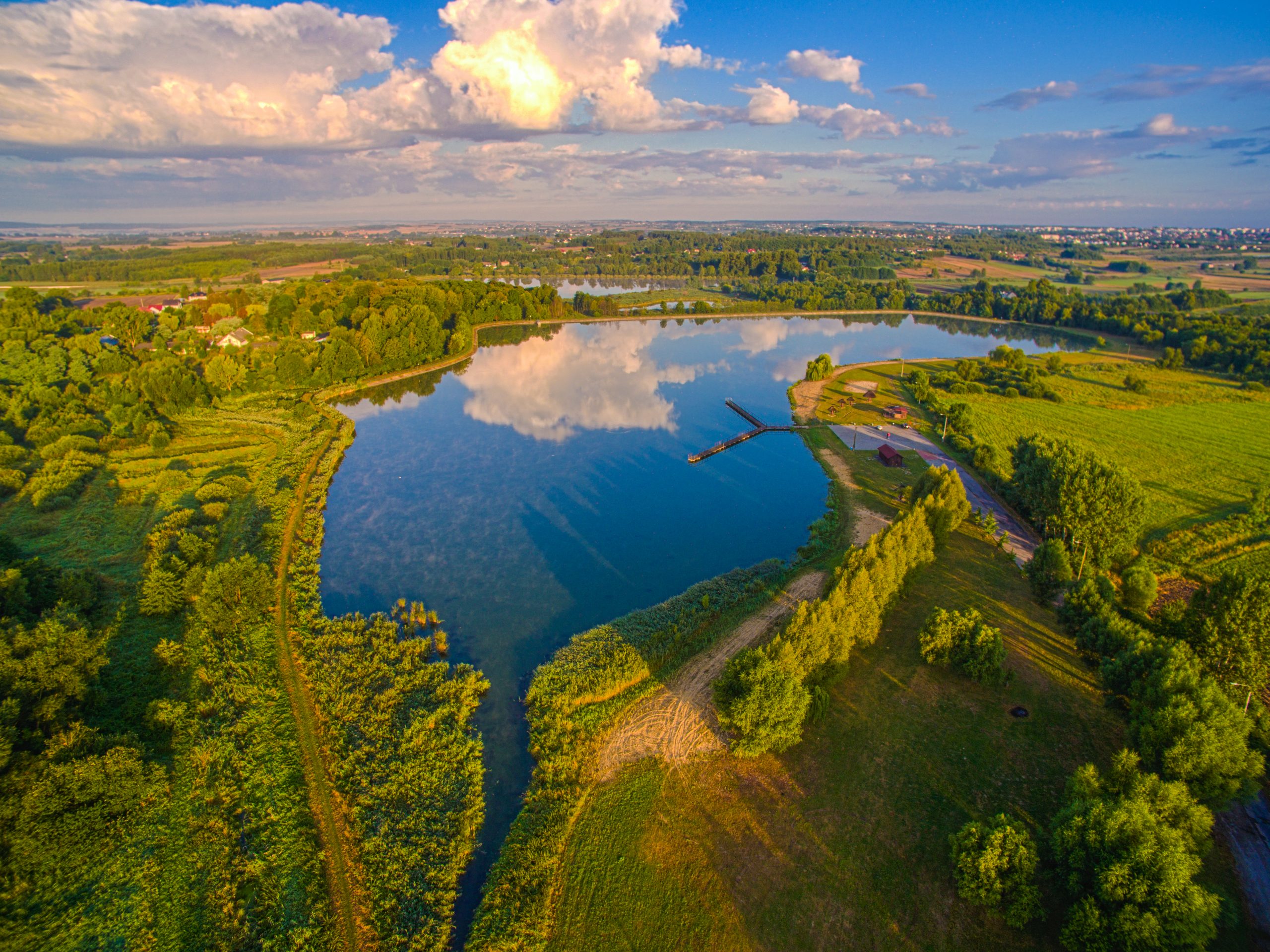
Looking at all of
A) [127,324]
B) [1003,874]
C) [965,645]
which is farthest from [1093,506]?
[127,324]

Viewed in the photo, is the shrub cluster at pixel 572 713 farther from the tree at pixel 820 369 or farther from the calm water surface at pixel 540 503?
the tree at pixel 820 369

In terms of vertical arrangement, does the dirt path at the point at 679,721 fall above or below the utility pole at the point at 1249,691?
below

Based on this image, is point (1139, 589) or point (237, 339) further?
point (237, 339)

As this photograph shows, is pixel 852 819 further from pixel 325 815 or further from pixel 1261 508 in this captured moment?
pixel 1261 508

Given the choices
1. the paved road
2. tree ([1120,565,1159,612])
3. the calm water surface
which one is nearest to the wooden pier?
the calm water surface

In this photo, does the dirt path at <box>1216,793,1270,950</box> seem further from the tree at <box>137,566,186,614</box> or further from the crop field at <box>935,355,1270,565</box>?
the tree at <box>137,566,186,614</box>

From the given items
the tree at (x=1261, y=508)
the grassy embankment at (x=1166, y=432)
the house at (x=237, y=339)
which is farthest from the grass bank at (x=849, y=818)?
the house at (x=237, y=339)
